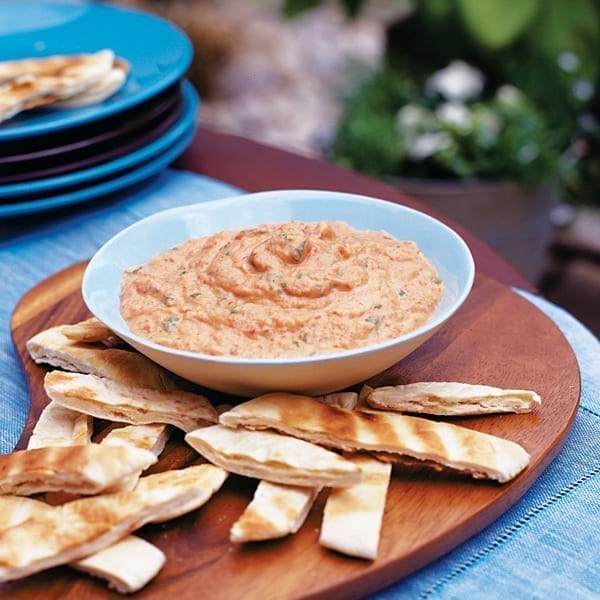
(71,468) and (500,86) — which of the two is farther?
(500,86)

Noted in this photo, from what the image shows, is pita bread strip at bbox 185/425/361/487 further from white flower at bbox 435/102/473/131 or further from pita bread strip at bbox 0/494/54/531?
white flower at bbox 435/102/473/131

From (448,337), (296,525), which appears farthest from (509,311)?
(296,525)

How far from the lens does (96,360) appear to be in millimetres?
1476

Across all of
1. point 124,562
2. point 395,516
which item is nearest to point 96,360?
point 124,562

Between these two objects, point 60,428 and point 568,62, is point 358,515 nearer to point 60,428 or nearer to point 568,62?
point 60,428

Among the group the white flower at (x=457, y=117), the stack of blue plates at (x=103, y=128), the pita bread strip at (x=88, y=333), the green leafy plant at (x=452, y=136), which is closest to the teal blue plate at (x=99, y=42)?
the stack of blue plates at (x=103, y=128)

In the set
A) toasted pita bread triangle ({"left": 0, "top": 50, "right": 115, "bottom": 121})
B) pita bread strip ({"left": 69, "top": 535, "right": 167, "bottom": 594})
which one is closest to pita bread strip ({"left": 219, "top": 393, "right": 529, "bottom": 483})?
pita bread strip ({"left": 69, "top": 535, "right": 167, "bottom": 594})

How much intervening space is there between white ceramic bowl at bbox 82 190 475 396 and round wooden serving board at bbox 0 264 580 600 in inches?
5.3

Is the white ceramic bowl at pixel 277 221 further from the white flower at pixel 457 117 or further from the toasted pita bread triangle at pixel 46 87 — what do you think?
the white flower at pixel 457 117

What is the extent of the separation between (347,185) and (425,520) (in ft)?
4.30

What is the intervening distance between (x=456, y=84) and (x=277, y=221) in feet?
7.66

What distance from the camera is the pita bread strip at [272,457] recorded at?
117cm

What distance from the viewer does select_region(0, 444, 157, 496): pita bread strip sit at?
117cm

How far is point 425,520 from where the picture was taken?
3.93 ft
